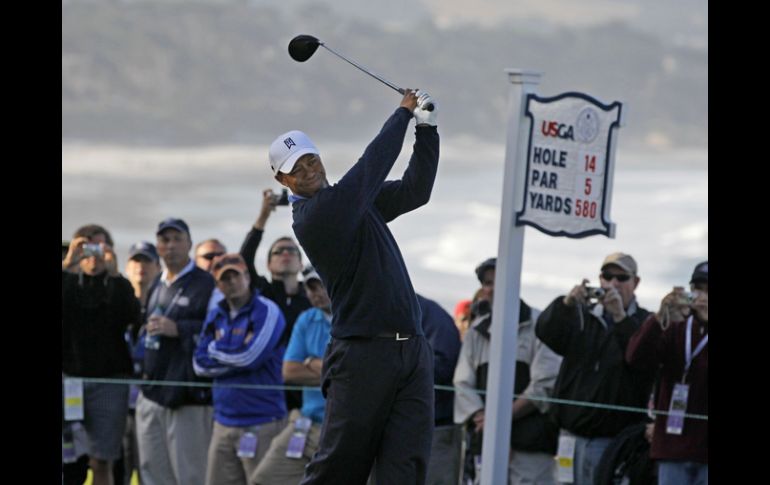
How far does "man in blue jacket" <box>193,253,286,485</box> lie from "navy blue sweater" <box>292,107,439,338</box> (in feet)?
9.87

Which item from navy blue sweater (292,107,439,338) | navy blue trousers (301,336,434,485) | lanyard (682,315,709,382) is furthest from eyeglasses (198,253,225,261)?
navy blue trousers (301,336,434,485)

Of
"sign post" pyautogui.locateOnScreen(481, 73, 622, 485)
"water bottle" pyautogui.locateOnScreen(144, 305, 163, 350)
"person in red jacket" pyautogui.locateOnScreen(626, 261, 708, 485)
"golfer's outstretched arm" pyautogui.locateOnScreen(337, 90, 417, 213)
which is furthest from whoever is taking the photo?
"water bottle" pyautogui.locateOnScreen(144, 305, 163, 350)

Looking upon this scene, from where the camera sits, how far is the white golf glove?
→ 599 centimetres

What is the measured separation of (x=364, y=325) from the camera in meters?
5.96

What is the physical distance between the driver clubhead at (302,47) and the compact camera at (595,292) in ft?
8.37

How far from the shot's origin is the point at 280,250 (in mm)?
9867

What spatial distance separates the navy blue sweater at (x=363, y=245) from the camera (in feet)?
19.2

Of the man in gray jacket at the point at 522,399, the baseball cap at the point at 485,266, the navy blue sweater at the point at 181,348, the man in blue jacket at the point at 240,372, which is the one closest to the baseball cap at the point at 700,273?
the man in gray jacket at the point at 522,399

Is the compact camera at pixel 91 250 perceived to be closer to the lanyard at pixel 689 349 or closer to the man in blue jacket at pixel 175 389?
the man in blue jacket at pixel 175 389

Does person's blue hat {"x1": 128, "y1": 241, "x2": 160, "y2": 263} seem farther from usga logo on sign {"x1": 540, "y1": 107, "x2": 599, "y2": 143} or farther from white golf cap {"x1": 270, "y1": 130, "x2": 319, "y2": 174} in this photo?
white golf cap {"x1": 270, "y1": 130, "x2": 319, "y2": 174}

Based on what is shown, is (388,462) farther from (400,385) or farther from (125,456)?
(125,456)

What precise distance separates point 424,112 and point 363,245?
55 centimetres
